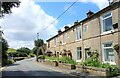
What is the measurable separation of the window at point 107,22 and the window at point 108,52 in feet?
5.04

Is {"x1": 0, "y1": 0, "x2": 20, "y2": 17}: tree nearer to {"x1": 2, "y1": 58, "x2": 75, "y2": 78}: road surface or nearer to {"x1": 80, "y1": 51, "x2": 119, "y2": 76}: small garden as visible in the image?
{"x1": 2, "y1": 58, "x2": 75, "y2": 78}: road surface

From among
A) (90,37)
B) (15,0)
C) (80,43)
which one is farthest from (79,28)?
(15,0)

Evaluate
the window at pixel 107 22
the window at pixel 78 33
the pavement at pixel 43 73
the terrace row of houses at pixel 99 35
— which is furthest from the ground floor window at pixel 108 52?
the window at pixel 78 33

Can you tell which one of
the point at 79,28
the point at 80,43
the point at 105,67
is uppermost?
the point at 79,28

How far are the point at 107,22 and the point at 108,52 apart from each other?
301 cm

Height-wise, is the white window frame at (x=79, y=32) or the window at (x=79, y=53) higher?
the white window frame at (x=79, y=32)

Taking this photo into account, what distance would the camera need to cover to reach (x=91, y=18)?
1156 inches

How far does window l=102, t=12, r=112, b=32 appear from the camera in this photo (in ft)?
80.4

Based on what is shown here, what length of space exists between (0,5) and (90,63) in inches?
430

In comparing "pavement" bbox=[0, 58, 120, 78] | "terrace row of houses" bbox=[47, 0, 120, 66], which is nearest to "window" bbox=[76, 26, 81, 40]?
"terrace row of houses" bbox=[47, 0, 120, 66]

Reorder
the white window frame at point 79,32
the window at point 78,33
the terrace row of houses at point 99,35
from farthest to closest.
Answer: the window at point 78,33
the white window frame at point 79,32
the terrace row of houses at point 99,35

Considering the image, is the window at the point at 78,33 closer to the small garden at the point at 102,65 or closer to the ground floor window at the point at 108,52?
the small garden at the point at 102,65

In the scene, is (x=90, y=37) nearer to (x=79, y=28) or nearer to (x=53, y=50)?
(x=79, y=28)

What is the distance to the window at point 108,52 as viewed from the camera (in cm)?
2408
